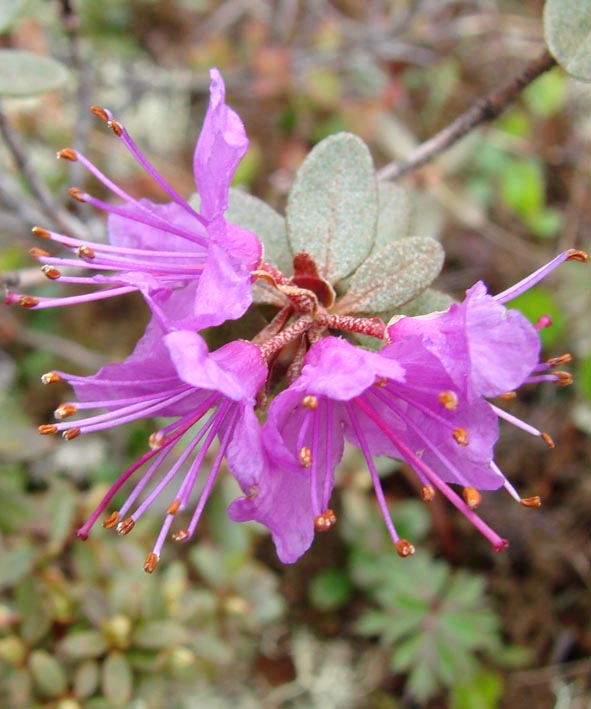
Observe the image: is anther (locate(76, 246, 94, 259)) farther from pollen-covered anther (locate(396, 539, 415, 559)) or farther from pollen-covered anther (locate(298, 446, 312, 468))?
pollen-covered anther (locate(396, 539, 415, 559))

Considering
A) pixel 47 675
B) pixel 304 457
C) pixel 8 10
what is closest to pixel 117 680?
pixel 47 675

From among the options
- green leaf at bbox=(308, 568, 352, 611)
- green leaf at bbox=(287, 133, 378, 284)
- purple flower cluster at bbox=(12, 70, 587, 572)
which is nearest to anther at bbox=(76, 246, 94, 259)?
purple flower cluster at bbox=(12, 70, 587, 572)

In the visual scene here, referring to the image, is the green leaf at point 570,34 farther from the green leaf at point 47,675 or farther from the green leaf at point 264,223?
the green leaf at point 47,675

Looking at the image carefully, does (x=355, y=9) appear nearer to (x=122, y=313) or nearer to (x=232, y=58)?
(x=232, y=58)

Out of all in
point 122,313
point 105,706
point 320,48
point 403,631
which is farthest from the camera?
point 320,48

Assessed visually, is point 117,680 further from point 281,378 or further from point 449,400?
point 449,400

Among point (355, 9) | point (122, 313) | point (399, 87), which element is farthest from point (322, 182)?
point (355, 9)
